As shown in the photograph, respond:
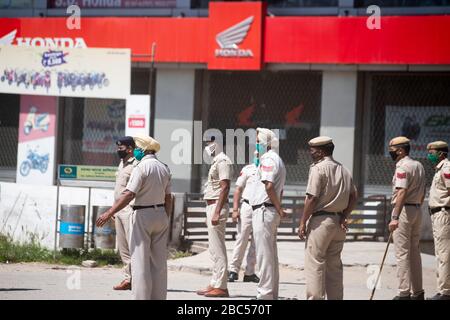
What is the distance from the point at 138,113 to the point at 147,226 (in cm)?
913

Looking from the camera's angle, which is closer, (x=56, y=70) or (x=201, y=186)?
(x=56, y=70)

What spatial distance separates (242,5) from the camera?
2173cm

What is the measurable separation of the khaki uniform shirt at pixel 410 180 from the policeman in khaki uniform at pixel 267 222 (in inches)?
69.1

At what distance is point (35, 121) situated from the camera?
24547 millimetres

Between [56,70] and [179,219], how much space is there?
6.00 metres

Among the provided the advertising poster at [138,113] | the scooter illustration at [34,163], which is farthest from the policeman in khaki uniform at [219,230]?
the scooter illustration at [34,163]

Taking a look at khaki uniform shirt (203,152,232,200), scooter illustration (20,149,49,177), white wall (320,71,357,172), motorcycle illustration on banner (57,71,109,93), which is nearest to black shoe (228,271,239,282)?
khaki uniform shirt (203,152,232,200)

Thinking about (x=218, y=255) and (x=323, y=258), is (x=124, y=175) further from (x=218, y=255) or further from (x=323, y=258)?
(x=323, y=258)

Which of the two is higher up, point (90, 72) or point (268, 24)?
point (268, 24)

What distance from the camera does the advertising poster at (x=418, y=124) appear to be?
21.4 meters

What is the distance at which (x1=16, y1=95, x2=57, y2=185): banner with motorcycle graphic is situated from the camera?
2441 cm
